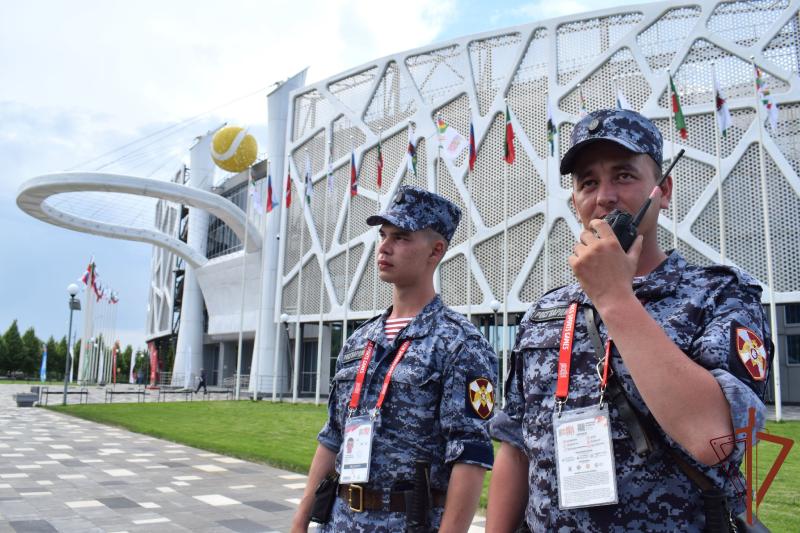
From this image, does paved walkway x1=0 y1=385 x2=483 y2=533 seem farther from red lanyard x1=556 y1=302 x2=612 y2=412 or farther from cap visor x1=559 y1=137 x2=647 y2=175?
cap visor x1=559 y1=137 x2=647 y2=175

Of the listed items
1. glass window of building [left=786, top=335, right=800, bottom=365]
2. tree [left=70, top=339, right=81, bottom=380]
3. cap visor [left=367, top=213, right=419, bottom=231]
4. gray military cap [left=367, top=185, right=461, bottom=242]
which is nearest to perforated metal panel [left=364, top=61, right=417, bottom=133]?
glass window of building [left=786, top=335, right=800, bottom=365]

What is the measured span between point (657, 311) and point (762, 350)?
261 mm

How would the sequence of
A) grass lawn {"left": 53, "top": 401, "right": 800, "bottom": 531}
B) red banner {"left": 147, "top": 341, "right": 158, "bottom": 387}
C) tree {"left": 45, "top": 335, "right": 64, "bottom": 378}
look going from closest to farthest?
grass lawn {"left": 53, "top": 401, "right": 800, "bottom": 531} < red banner {"left": 147, "top": 341, "right": 158, "bottom": 387} < tree {"left": 45, "top": 335, "right": 64, "bottom": 378}

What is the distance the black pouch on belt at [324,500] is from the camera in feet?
9.14

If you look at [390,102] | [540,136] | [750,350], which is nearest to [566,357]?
[750,350]

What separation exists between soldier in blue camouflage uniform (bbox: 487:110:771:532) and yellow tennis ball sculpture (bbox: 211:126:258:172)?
1574 inches

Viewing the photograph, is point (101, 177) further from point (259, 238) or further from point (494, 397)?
point (494, 397)

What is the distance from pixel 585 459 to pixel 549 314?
465 millimetres

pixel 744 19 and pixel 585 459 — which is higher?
pixel 744 19

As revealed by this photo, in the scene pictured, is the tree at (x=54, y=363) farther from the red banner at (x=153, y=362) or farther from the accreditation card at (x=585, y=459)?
the accreditation card at (x=585, y=459)

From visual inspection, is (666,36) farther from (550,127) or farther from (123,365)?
Result: (123,365)

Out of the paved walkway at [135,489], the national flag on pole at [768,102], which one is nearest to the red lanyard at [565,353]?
the paved walkway at [135,489]

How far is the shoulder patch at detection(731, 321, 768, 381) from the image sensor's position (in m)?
1.42

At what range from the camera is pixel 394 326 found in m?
3.06
